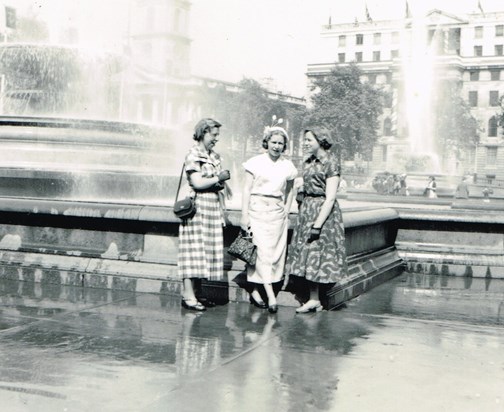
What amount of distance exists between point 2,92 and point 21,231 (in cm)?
592

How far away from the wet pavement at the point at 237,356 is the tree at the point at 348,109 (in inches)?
2387

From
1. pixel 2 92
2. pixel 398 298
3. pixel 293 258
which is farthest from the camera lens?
pixel 2 92

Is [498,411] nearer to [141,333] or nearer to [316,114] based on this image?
[141,333]

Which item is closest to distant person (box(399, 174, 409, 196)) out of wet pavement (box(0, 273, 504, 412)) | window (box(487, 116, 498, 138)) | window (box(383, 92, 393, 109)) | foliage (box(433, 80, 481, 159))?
foliage (box(433, 80, 481, 159))

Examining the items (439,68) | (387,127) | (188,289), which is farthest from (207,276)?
(387,127)

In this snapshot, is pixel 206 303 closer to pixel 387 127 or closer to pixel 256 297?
pixel 256 297

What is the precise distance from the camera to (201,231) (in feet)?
19.5

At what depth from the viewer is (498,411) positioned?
356cm

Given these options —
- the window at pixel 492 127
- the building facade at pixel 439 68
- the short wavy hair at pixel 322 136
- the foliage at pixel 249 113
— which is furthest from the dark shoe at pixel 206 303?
the window at pixel 492 127

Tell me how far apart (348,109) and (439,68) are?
608 inches

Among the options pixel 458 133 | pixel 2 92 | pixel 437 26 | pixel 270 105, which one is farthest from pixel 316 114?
pixel 2 92

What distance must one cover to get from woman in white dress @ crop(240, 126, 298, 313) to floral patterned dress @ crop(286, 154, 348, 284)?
0.51 ft

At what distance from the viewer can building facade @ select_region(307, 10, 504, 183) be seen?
7462 centimetres

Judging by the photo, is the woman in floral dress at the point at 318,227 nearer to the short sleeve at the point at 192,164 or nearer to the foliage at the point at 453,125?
the short sleeve at the point at 192,164
